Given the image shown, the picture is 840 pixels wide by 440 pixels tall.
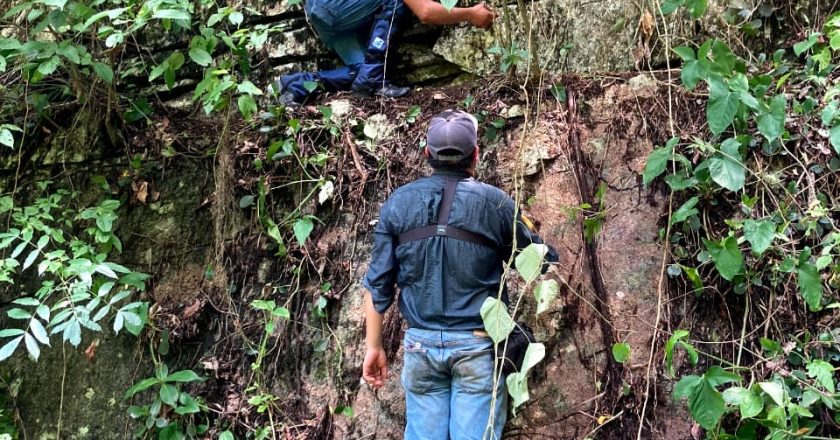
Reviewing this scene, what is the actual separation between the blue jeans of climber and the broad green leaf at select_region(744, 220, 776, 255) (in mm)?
2321

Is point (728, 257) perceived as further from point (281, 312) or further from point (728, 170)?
point (281, 312)

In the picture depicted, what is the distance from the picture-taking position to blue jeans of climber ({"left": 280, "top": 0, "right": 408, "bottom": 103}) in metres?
4.35

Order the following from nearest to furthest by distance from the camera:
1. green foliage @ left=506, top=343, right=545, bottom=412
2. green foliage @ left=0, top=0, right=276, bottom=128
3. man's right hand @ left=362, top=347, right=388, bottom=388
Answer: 1. green foliage @ left=506, top=343, right=545, bottom=412
2. man's right hand @ left=362, top=347, right=388, bottom=388
3. green foliage @ left=0, top=0, right=276, bottom=128

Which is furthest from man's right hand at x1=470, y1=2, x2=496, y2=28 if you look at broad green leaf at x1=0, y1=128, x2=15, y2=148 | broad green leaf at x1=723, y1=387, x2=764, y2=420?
broad green leaf at x1=0, y1=128, x2=15, y2=148

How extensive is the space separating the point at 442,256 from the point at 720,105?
3.97 feet

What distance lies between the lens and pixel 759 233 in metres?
2.92

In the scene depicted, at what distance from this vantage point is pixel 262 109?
4551 millimetres

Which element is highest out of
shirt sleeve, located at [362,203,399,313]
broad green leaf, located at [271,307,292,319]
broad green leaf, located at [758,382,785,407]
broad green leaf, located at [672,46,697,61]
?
broad green leaf, located at [672,46,697,61]

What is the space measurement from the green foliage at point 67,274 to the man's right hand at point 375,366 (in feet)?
3.89

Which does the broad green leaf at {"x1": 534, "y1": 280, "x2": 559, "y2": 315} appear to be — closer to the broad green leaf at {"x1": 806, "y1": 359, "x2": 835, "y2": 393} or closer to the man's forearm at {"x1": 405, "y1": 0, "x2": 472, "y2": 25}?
the broad green leaf at {"x1": 806, "y1": 359, "x2": 835, "y2": 393}

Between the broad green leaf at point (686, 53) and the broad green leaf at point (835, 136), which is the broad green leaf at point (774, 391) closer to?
the broad green leaf at point (835, 136)

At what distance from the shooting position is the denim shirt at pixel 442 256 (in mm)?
2893

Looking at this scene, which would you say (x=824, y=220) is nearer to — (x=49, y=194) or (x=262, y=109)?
(x=262, y=109)

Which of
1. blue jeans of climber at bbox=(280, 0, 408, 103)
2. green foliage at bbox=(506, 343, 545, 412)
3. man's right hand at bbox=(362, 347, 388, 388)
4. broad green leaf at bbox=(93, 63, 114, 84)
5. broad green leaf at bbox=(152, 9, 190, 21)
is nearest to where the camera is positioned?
green foliage at bbox=(506, 343, 545, 412)
